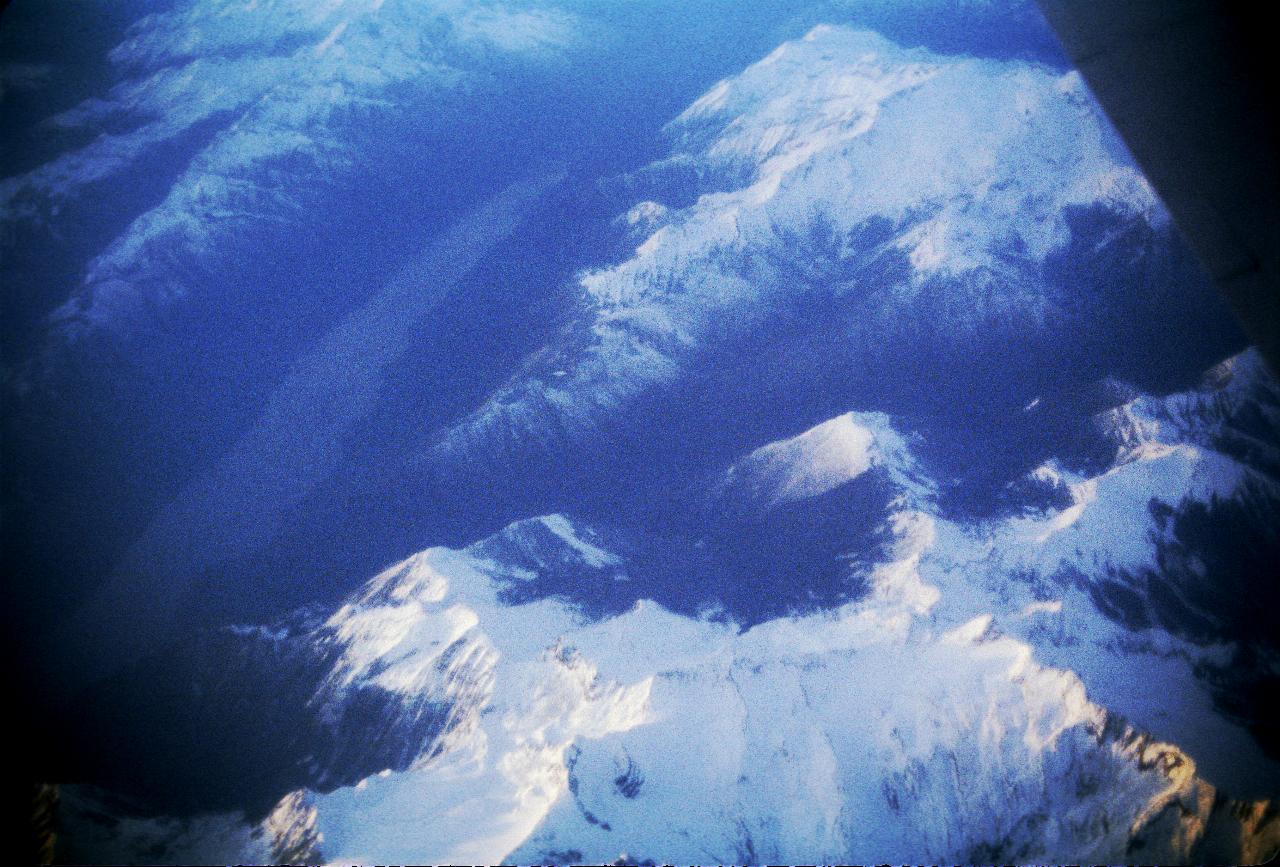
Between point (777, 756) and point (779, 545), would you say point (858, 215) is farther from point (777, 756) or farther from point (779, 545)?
point (777, 756)

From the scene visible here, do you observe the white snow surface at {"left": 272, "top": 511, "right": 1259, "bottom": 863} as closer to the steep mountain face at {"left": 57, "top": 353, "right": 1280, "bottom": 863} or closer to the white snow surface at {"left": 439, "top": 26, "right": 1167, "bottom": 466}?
the steep mountain face at {"left": 57, "top": 353, "right": 1280, "bottom": 863}

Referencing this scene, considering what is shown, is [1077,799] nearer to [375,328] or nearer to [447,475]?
[447,475]

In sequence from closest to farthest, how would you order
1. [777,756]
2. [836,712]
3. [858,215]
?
[777,756] < [836,712] < [858,215]

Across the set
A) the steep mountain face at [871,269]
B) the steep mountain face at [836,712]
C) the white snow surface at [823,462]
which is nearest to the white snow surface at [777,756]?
the steep mountain face at [836,712]

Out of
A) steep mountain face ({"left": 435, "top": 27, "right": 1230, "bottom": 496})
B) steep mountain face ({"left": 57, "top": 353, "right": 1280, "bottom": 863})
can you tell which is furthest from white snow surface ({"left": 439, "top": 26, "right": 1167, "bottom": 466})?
steep mountain face ({"left": 57, "top": 353, "right": 1280, "bottom": 863})

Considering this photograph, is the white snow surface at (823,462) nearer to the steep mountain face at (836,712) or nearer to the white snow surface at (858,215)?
the steep mountain face at (836,712)

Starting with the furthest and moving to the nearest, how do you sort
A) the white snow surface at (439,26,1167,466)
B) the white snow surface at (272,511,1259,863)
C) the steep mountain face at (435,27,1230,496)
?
the white snow surface at (439,26,1167,466), the steep mountain face at (435,27,1230,496), the white snow surface at (272,511,1259,863)

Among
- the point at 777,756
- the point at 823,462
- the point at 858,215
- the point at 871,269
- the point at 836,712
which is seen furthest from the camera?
the point at 858,215

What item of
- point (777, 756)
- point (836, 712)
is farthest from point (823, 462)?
point (777, 756)
